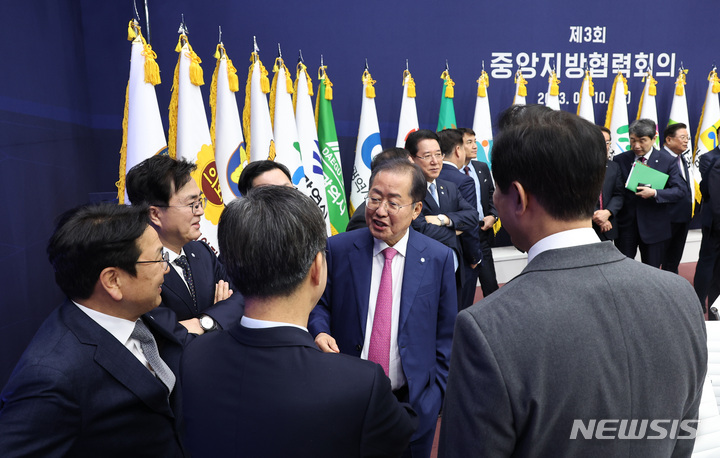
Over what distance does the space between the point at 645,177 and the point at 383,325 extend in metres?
3.39

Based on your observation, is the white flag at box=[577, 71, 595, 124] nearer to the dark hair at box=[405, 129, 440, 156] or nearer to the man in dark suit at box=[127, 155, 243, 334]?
the dark hair at box=[405, 129, 440, 156]

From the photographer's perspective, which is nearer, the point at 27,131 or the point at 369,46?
the point at 27,131

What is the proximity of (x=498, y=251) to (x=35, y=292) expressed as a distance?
4.09m

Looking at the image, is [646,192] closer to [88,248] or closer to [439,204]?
[439,204]

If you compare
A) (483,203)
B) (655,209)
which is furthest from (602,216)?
(483,203)

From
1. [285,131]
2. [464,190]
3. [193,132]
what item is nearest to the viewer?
[193,132]

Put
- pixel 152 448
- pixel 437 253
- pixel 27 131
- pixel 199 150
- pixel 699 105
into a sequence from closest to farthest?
pixel 152 448, pixel 437 253, pixel 27 131, pixel 199 150, pixel 699 105

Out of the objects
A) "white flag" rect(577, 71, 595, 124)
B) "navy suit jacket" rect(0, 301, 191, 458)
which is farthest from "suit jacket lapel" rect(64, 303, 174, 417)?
"white flag" rect(577, 71, 595, 124)

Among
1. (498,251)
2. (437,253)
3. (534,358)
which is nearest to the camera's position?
(534,358)

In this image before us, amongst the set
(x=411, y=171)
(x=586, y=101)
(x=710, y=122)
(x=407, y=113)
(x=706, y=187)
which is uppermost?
(x=586, y=101)

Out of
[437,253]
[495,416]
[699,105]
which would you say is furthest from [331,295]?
[699,105]

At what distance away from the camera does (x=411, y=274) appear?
1.81 metres

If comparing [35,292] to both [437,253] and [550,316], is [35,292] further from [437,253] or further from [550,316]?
[550,316]

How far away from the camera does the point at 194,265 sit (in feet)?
6.42
